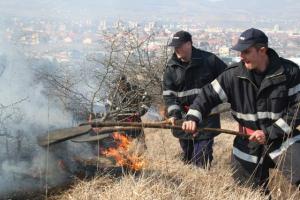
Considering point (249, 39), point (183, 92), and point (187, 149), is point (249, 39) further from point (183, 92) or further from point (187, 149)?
point (187, 149)

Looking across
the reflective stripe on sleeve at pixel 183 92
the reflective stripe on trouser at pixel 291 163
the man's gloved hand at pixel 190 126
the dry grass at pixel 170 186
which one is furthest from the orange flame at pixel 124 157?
the reflective stripe on trouser at pixel 291 163

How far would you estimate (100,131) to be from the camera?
4.95 metres

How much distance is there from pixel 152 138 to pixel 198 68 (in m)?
4.25

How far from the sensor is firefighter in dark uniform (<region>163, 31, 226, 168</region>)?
18.0ft

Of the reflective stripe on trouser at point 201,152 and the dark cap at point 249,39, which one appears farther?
the reflective stripe on trouser at point 201,152

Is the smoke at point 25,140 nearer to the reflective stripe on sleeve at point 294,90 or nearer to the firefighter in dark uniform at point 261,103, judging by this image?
the firefighter in dark uniform at point 261,103

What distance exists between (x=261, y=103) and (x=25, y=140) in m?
2.86

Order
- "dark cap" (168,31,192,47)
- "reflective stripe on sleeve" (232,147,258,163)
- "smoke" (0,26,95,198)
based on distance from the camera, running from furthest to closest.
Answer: "dark cap" (168,31,192,47) → "smoke" (0,26,95,198) → "reflective stripe on sleeve" (232,147,258,163)

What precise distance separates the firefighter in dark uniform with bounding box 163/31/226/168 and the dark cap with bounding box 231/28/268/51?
57.6 inches

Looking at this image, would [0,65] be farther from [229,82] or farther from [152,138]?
[152,138]

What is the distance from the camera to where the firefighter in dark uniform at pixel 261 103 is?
3998mm

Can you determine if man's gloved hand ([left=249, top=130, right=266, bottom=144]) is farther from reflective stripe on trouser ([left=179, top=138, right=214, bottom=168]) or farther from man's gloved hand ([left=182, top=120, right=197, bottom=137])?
reflective stripe on trouser ([left=179, top=138, right=214, bottom=168])

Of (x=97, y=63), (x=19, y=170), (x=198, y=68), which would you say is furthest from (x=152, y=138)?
(x=19, y=170)

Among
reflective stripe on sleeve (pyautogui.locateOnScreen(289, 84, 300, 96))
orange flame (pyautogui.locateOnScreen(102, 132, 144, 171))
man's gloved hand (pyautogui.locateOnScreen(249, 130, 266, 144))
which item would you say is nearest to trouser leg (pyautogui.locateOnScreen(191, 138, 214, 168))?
orange flame (pyautogui.locateOnScreen(102, 132, 144, 171))
